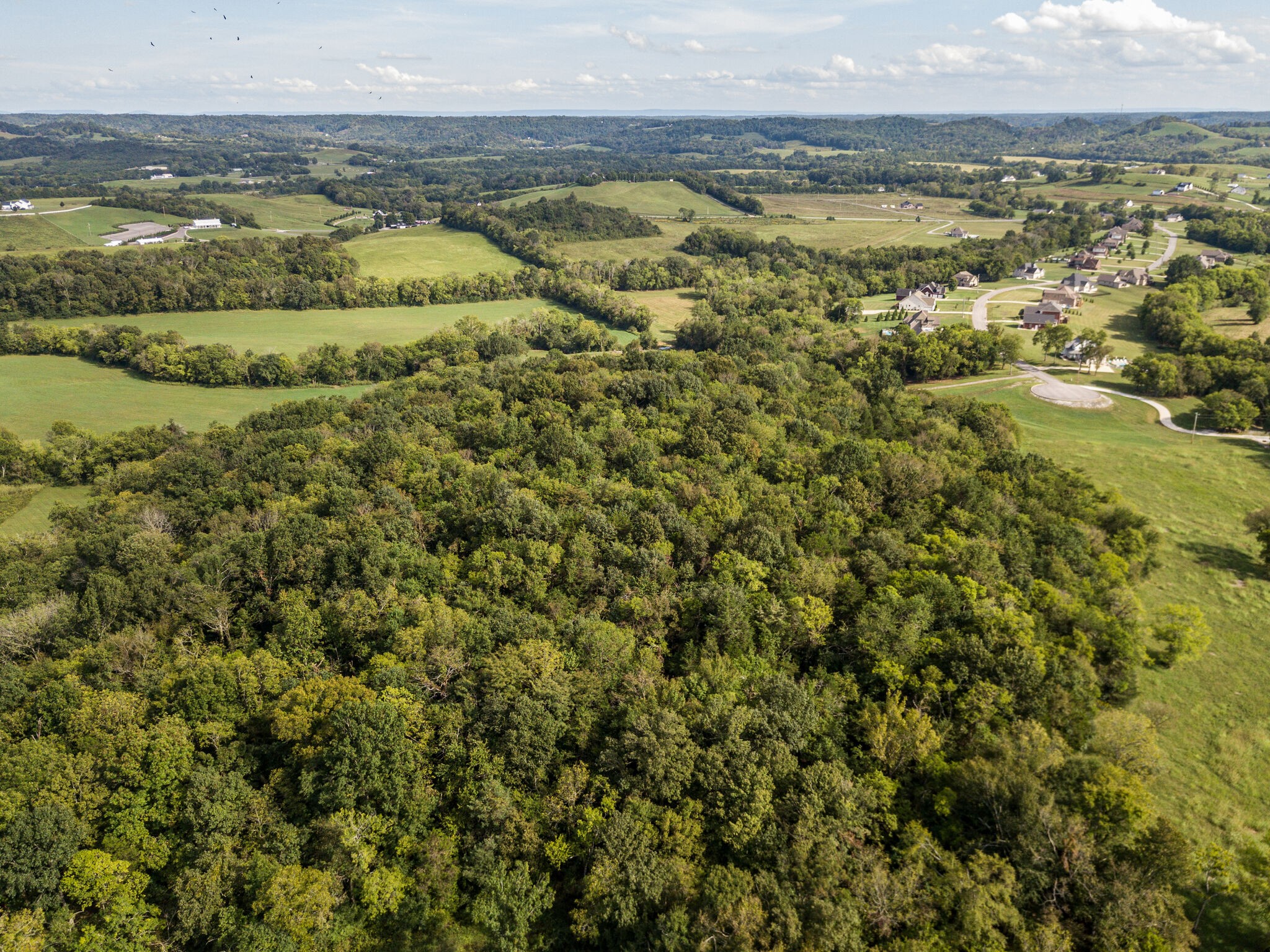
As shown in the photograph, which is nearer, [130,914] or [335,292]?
[130,914]

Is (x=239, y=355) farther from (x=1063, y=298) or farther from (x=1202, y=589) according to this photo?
(x=1063, y=298)

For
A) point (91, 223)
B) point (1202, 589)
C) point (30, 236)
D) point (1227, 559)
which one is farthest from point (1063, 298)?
point (91, 223)

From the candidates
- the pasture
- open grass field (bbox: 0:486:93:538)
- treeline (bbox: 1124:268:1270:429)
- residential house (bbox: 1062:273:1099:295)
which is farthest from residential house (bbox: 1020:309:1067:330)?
open grass field (bbox: 0:486:93:538)

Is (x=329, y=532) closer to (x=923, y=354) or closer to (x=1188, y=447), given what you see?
(x=923, y=354)

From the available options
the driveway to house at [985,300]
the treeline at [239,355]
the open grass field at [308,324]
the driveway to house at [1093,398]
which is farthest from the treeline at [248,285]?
the driveway to house at [1093,398]

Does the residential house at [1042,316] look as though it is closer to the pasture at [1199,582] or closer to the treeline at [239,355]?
the pasture at [1199,582]

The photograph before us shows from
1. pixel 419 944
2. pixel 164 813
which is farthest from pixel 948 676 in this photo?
pixel 164 813
